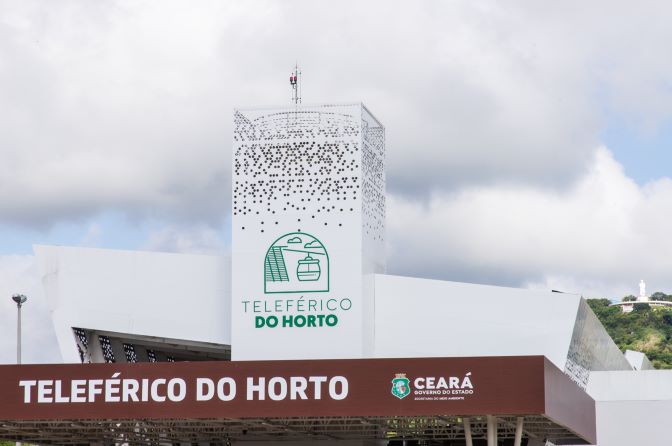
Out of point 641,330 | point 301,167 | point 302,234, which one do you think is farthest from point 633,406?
point 641,330

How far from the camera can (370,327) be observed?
4553 centimetres

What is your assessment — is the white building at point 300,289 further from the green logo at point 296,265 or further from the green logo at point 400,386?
the green logo at point 400,386

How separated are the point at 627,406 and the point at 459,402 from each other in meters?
16.7

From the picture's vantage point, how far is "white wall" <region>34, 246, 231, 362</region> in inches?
1832

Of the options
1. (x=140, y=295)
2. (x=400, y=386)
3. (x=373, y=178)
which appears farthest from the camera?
(x=373, y=178)

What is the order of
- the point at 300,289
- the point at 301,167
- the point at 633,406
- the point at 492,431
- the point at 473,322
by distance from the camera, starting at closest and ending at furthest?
the point at 492,431, the point at 473,322, the point at 300,289, the point at 301,167, the point at 633,406

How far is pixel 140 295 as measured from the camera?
4678cm

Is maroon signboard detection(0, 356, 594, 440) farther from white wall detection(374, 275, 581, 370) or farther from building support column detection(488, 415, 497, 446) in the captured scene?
white wall detection(374, 275, 581, 370)

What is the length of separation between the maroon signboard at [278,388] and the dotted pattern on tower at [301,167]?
34.4 ft


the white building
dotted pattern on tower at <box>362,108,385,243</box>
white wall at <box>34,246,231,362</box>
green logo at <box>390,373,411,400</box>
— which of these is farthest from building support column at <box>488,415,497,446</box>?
white wall at <box>34,246,231,362</box>

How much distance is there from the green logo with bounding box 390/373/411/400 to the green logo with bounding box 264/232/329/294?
10312 millimetres

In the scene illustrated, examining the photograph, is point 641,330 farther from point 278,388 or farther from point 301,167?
point 278,388

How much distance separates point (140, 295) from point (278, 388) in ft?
39.8

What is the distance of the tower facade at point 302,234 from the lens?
45.2 m
